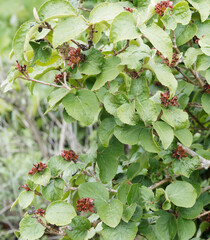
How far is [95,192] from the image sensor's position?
0.97 m

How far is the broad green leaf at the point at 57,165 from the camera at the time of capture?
3.12 ft

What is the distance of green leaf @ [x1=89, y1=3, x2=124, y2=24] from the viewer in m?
0.76

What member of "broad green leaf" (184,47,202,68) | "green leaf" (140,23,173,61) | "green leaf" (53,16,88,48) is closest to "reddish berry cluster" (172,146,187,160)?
"broad green leaf" (184,47,202,68)

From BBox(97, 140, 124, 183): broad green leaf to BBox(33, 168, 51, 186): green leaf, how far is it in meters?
0.18

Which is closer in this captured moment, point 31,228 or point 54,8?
point 54,8

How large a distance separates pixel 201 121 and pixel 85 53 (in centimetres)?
70

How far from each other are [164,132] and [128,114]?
0.10 meters

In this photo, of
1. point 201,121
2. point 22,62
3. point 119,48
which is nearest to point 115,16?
point 119,48

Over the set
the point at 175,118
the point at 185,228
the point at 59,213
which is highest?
the point at 175,118

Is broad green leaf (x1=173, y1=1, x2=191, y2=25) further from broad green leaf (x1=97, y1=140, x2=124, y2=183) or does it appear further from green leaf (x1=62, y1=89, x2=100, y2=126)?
broad green leaf (x1=97, y1=140, x2=124, y2=183)

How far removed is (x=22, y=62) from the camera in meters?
0.86

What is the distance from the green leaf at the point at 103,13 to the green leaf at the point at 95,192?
0.46 meters

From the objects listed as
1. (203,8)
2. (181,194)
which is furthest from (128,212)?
(203,8)

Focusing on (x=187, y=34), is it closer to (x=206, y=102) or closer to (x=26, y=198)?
(x=206, y=102)
